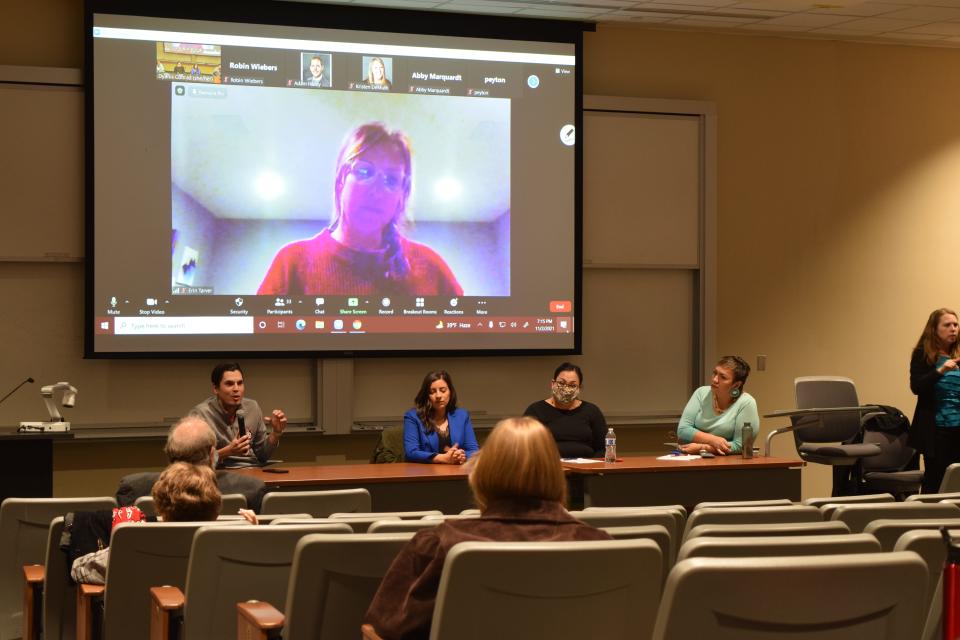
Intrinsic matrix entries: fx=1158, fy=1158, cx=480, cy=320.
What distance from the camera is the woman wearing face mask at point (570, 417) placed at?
675 cm

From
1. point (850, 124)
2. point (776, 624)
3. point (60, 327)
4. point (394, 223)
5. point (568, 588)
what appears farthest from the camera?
point (850, 124)

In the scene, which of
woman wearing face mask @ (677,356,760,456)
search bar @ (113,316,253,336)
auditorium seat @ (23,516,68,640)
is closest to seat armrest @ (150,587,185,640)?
auditorium seat @ (23,516,68,640)

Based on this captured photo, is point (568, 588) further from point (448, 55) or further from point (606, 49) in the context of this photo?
point (606, 49)

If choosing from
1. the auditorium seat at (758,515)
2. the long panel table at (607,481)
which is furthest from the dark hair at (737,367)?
the auditorium seat at (758,515)

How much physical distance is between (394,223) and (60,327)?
2.17m

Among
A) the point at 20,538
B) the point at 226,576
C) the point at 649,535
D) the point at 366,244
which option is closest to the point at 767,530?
the point at 649,535

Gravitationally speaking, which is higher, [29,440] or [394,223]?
[394,223]

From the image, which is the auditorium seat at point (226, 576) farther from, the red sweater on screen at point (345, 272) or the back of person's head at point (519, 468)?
the red sweater on screen at point (345, 272)

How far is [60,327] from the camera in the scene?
698cm

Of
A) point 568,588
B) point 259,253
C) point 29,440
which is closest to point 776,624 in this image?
point 568,588

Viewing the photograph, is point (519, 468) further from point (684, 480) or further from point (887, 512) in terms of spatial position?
point (684, 480)

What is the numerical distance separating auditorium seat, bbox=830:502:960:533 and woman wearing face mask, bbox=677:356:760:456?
300 cm

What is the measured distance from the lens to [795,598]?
6.58 feet

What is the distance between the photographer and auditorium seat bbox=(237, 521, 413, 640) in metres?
2.57
